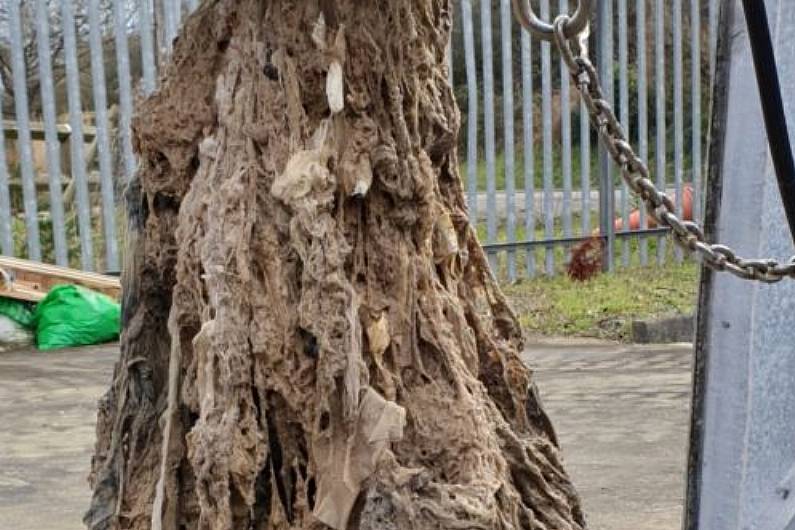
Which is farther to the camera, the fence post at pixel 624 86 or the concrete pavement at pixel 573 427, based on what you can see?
the fence post at pixel 624 86

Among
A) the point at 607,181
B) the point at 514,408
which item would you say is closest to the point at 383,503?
the point at 514,408

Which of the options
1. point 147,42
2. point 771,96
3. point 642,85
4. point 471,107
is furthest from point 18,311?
point 771,96

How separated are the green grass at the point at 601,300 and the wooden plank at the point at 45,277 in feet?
8.62

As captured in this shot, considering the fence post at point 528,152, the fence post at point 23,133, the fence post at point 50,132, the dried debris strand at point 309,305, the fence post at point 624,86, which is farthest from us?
the fence post at point 624,86

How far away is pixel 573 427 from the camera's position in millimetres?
5719

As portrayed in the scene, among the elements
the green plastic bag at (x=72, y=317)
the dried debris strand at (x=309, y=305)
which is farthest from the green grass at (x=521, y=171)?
the dried debris strand at (x=309, y=305)

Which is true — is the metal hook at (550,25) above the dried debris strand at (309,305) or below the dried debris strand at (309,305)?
above

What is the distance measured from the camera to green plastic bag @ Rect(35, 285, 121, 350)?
7766 millimetres

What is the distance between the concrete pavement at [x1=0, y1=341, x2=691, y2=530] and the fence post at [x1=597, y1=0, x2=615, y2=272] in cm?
226

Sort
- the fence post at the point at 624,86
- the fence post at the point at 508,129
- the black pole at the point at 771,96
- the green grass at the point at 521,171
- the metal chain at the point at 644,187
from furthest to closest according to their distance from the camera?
the fence post at the point at 624,86
the green grass at the point at 521,171
the fence post at the point at 508,129
the metal chain at the point at 644,187
the black pole at the point at 771,96

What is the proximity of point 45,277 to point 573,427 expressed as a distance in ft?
12.0

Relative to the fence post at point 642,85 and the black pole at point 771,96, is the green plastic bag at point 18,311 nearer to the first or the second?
the fence post at point 642,85

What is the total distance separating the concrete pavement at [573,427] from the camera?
4547 mm

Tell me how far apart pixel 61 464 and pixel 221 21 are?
3044 millimetres
